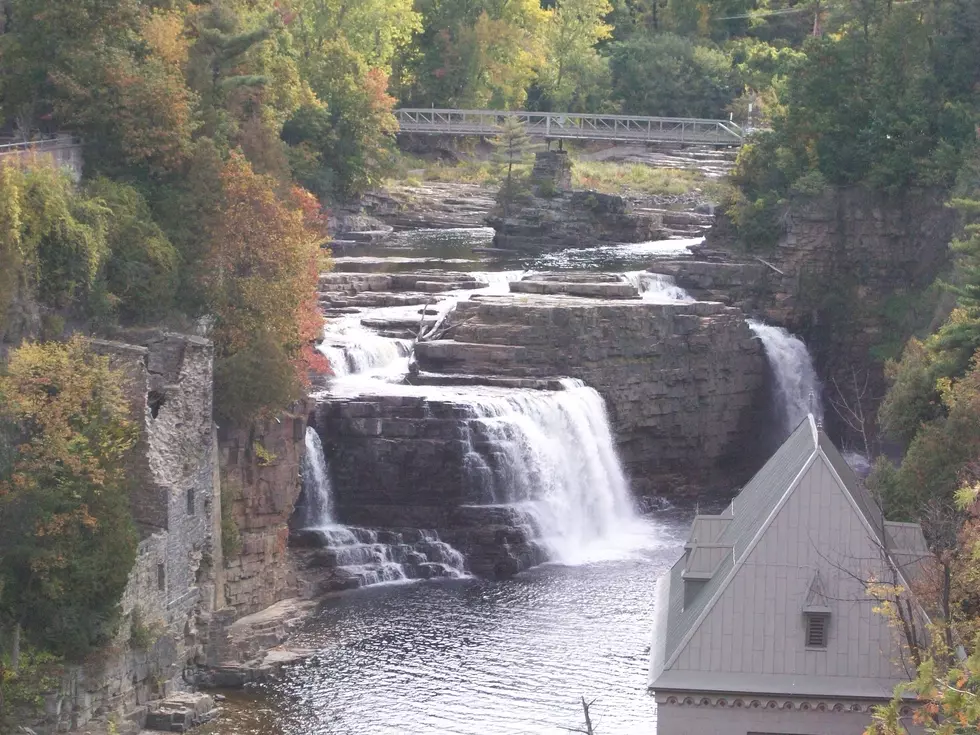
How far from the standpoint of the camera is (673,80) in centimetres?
10644

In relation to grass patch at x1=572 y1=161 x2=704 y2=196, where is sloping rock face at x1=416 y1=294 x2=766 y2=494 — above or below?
below

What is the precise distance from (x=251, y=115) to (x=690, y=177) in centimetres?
4269

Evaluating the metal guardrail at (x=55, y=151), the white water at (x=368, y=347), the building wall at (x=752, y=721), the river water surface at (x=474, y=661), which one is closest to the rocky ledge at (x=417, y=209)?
the white water at (x=368, y=347)

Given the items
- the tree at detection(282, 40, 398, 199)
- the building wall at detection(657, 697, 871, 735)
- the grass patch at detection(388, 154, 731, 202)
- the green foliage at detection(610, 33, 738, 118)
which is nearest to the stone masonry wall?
the building wall at detection(657, 697, 871, 735)

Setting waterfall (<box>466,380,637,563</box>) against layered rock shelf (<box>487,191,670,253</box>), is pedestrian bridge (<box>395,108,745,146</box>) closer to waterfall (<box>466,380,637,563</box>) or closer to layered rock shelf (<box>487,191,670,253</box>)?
layered rock shelf (<box>487,191,670,253</box>)

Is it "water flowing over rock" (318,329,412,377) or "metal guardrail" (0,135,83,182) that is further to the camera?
"water flowing over rock" (318,329,412,377)

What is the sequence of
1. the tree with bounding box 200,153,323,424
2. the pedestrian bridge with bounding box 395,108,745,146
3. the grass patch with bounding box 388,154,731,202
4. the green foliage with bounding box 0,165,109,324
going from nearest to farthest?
the green foliage with bounding box 0,165,109,324 < the tree with bounding box 200,153,323,424 < the grass patch with bounding box 388,154,731,202 < the pedestrian bridge with bounding box 395,108,745,146

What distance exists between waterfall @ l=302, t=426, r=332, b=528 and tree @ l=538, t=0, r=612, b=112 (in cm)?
6174

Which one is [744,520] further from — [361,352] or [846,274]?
[846,274]

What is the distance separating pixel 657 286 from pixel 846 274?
7.72 m

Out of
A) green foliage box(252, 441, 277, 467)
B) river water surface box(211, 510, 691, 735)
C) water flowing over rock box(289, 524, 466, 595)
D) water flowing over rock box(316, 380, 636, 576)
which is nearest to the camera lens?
river water surface box(211, 510, 691, 735)

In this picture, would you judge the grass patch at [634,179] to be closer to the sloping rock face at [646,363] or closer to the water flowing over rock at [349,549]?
the sloping rock face at [646,363]

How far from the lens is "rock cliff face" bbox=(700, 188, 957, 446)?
66812 mm

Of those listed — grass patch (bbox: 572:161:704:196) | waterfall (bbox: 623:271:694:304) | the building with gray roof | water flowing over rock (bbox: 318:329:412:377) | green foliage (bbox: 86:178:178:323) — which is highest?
grass patch (bbox: 572:161:704:196)
